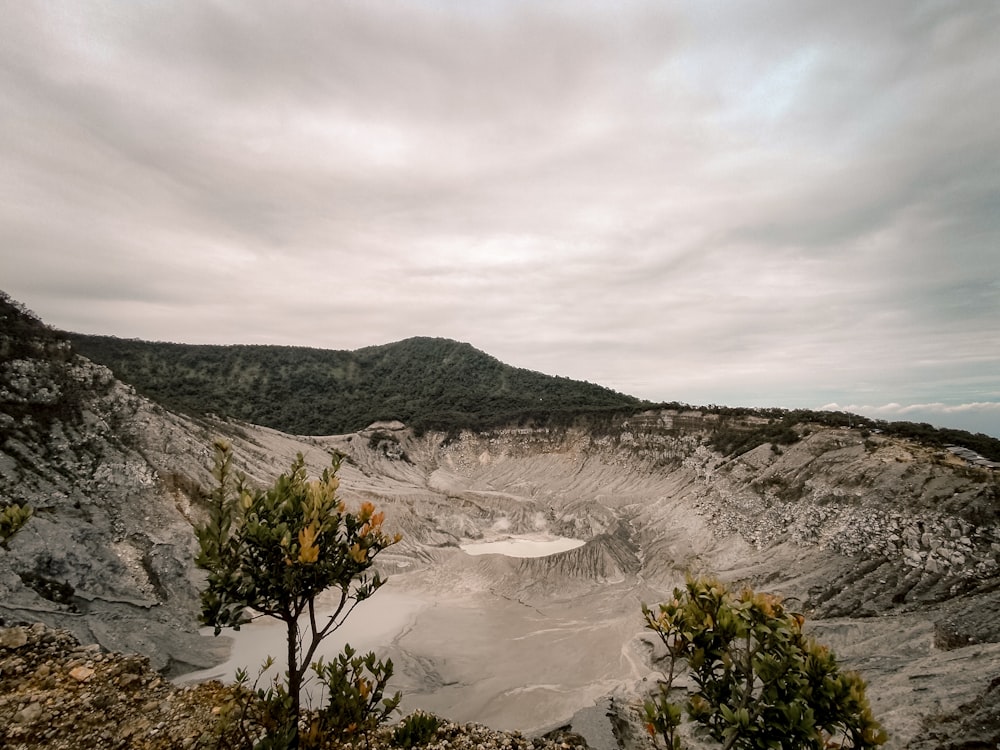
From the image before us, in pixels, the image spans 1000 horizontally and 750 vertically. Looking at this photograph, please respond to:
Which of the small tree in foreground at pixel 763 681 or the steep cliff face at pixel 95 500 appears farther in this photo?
the steep cliff face at pixel 95 500

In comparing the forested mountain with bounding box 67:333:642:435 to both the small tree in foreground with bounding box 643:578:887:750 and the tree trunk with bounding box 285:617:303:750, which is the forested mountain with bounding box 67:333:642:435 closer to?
the small tree in foreground with bounding box 643:578:887:750

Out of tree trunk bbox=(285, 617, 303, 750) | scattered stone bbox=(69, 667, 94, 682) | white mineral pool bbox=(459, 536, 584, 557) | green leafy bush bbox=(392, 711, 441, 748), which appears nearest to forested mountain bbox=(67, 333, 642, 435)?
→ white mineral pool bbox=(459, 536, 584, 557)

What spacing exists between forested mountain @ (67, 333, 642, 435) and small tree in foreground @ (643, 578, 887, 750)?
195 feet

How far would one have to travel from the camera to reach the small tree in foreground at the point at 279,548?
187 inches

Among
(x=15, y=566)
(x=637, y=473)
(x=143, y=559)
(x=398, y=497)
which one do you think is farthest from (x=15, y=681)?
(x=637, y=473)

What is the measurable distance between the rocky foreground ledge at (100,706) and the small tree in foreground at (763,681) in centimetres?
436

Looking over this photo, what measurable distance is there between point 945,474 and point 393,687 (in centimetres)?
3276

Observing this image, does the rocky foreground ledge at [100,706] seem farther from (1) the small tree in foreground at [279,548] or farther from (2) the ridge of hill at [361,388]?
(2) the ridge of hill at [361,388]

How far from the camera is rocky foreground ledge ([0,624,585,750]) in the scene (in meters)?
6.98

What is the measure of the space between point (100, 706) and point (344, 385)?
116 metres

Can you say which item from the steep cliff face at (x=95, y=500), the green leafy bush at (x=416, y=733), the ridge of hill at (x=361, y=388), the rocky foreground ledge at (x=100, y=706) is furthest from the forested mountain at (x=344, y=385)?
the rocky foreground ledge at (x=100, y=706)

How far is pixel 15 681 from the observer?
7.95m

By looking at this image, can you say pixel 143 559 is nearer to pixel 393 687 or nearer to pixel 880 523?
pixel 393 687

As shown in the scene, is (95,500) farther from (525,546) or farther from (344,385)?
(344,385)
